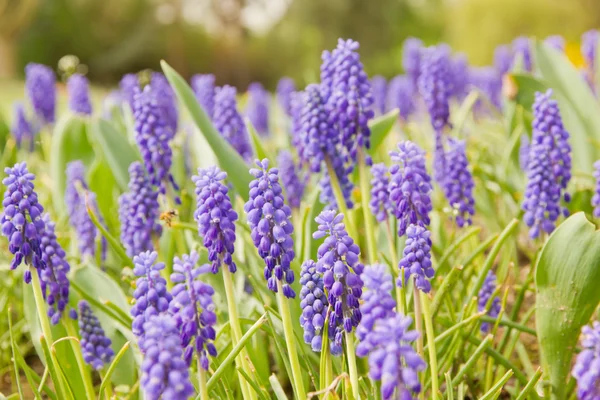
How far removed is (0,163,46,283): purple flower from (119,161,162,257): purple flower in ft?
2.87

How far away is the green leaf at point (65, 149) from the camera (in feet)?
16.6

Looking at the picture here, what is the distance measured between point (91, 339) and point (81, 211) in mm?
1086

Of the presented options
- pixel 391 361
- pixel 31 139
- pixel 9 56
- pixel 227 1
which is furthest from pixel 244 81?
pixel 391 361

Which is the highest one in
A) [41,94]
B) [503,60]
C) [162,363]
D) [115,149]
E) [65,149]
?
[41,94]

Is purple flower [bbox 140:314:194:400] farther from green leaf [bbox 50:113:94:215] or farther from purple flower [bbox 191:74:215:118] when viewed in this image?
green leaf [bbox 50:113:94:215]

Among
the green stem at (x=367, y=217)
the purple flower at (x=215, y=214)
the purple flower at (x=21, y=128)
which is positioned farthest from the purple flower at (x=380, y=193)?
the purple flower at (x=21, y=128)

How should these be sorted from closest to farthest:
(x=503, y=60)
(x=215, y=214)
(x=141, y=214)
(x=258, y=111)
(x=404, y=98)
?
(x=215, y=214), (x=141, y=214), (x=404, y=98), (x=503, y=60), (x=258, y=111)

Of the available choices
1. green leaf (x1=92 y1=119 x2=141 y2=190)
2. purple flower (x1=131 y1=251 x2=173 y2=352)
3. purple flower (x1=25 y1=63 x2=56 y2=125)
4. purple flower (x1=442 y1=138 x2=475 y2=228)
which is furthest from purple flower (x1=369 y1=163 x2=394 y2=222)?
purple flower (x1=25 y1=63 x2=56 y2=125)

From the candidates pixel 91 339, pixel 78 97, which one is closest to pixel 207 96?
pixel 78 97

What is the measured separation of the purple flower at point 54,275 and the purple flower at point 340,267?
119cm

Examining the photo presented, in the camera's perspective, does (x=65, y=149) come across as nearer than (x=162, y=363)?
No

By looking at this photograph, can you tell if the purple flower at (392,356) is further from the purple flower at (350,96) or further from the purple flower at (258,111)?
the purple flower at (258,111)

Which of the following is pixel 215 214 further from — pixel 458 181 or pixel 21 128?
pixel 21 128

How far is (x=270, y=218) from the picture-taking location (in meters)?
1.98
